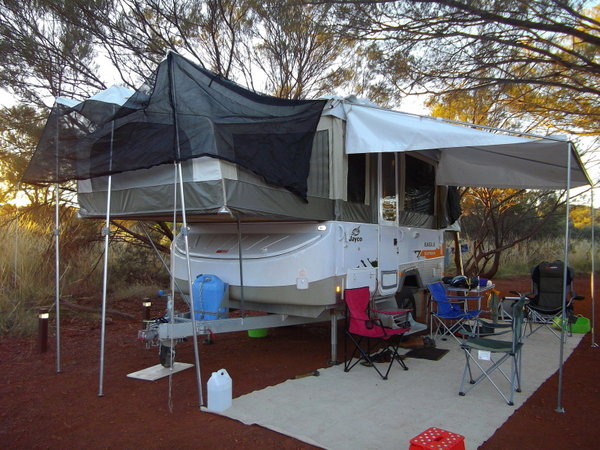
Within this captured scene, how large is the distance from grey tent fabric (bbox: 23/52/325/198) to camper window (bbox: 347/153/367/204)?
720 millimetres

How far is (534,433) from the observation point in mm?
3428

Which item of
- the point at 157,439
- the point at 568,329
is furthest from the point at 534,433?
the point at 568,329

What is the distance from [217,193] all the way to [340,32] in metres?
3.53

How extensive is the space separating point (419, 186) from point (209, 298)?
3326 millimetres

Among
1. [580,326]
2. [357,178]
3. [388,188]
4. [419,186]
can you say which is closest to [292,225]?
[357,178]

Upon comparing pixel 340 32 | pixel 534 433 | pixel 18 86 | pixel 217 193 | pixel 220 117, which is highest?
pixel 340 32

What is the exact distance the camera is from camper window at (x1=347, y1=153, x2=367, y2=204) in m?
5.27

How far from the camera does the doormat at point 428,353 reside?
542cm

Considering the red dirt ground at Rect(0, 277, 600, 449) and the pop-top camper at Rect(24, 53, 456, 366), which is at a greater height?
the pop-top camper at Rect(24, 53, 456, 366)

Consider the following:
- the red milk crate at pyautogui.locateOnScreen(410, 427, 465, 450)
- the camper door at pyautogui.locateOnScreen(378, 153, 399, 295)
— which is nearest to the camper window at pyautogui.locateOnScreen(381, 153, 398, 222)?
the camper door at pyautogui.locateOnScreen(378, 153, 399, 295)

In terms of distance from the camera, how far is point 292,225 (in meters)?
4.95

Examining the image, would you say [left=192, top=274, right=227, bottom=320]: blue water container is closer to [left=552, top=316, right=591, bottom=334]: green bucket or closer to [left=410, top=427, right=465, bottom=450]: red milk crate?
[left=410, top=427, right=465, bottom=450]: red milk crate

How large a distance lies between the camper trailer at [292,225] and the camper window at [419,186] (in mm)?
144

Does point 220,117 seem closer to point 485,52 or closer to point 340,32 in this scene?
A: point 340,32
